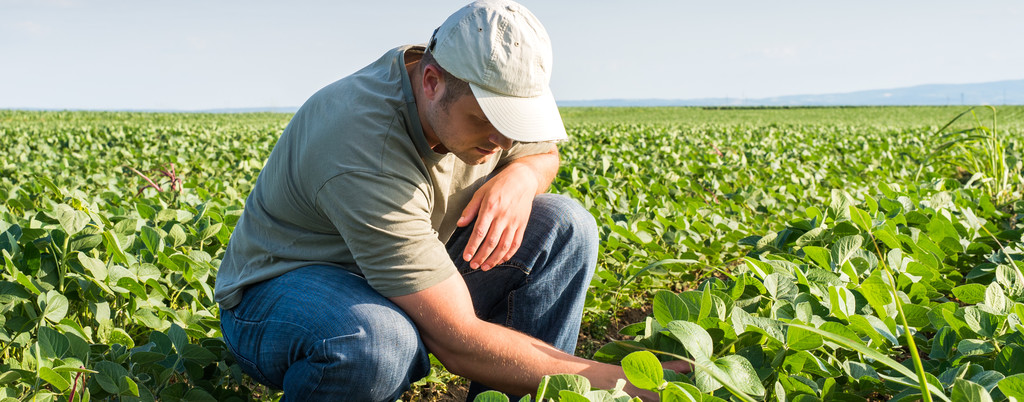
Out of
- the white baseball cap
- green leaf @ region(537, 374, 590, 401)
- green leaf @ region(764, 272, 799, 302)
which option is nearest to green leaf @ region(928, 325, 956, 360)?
green leaf @ region(764, 272, 799, 302)

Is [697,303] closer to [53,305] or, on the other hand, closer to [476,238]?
[476,238]

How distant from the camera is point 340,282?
5.08 ft

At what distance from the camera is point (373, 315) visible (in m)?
1.45

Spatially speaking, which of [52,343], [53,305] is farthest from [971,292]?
[53,305]

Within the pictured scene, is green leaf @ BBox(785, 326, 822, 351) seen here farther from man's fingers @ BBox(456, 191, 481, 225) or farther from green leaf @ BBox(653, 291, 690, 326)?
man's fingers @ BBox(456, 191, 481, 225)

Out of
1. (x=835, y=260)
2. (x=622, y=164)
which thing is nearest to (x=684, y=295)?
(x=835, y=260)

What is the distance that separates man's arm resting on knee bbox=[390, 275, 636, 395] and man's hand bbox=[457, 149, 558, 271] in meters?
0.17

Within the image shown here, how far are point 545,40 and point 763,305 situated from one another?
768mm

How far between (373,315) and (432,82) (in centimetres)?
50

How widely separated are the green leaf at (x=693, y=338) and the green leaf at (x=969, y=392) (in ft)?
1.08

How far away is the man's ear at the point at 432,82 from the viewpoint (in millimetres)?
1432

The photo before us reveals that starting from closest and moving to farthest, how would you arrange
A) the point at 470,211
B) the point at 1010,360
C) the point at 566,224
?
the point at 1010,360 < the point at 470,211 < the point at 566,224

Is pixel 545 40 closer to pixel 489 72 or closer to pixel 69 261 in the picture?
pixel 489 72

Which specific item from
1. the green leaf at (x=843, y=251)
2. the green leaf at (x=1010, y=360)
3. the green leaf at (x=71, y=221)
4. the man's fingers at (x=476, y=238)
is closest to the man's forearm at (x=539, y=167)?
the man's fingers at (x=476, y=238)
